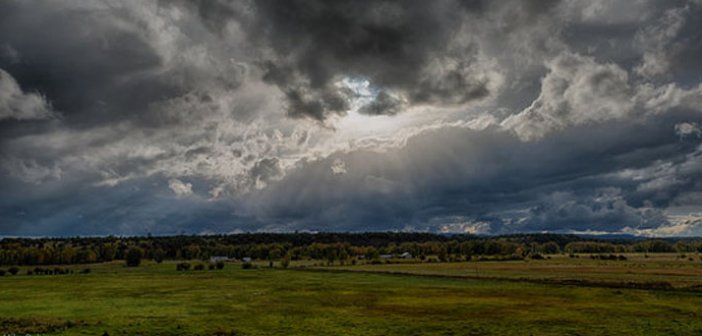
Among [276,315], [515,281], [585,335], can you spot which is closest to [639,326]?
[585,335]

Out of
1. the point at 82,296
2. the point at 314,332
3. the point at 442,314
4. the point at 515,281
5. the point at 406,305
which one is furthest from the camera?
the point at 515,281

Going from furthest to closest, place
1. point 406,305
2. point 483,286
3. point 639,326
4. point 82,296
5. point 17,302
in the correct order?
point 483,286
point 82,296
point 17,302
point 406,305
point 639,326

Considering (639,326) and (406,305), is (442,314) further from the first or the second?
(639,326)

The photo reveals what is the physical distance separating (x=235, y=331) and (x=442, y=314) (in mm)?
23522

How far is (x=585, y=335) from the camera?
146ft

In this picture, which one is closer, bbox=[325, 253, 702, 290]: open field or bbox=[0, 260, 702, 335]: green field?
bbox=[0, 260, 702, 335]: green field

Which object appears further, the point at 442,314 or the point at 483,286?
the point at 483,286

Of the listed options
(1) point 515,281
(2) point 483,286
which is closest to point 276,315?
(2) point 483,286

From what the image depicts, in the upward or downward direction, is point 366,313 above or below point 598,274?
above

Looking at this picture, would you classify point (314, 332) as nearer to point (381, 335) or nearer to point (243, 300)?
point (381, 335)

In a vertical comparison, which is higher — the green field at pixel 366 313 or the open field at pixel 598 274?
the green field at pixel 366 313

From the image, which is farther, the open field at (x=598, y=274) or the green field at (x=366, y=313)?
the open field at (x=598, y=274)

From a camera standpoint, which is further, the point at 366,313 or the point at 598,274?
the point at 598,274

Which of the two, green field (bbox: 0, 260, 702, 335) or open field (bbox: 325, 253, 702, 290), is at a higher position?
green field (bbox: 0, 260, 702, 335)
